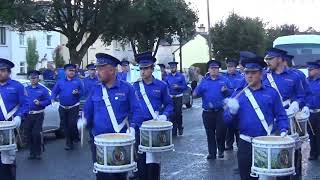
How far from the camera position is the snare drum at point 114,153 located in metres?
6.60

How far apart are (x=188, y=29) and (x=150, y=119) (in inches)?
1151

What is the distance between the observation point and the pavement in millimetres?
10625

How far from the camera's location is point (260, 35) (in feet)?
184

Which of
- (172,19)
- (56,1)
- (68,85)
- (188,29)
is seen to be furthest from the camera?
(188,29)

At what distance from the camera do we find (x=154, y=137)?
26.7 feet

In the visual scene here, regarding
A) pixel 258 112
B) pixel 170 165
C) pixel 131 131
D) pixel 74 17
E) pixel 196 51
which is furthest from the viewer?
pixel 196 51

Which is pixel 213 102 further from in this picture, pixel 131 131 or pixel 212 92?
pixel 131 131

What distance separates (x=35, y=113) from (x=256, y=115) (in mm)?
7581

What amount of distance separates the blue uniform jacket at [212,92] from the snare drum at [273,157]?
5762 millimetres

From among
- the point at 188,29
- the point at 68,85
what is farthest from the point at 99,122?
the point at 188,29

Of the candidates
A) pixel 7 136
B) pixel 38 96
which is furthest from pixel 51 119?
pixel 7 136

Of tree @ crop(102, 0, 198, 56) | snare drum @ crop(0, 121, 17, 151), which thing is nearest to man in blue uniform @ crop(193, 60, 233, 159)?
snare drum @ crop(0, 121, 17, 151)

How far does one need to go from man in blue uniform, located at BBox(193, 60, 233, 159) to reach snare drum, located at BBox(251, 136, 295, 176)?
5.77 meters

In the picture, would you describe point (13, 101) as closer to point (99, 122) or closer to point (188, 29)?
point (99, 122)
